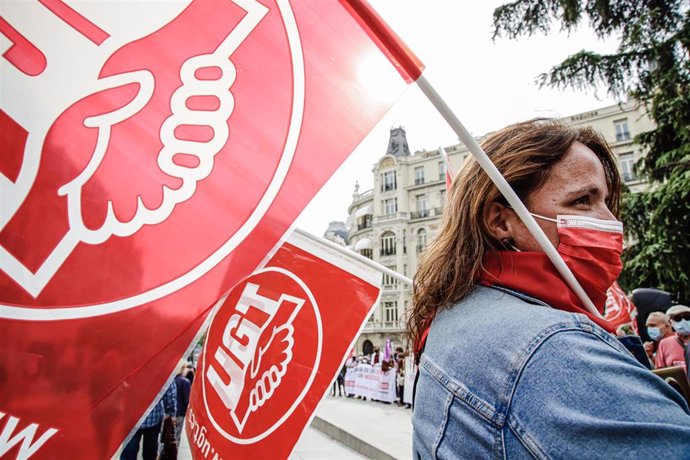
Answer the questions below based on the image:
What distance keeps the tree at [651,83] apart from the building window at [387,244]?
3539cm

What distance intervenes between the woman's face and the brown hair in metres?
0.03

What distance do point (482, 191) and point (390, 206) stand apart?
4640 cm

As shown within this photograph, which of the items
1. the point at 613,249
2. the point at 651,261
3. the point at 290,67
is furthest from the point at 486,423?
the point at 651,261

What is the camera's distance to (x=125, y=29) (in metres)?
1.21

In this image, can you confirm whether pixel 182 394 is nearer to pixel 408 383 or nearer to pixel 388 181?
pixel 408 383

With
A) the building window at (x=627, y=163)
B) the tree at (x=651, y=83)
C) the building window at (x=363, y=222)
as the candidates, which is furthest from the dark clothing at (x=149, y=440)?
the building window at (x=363, y=222)

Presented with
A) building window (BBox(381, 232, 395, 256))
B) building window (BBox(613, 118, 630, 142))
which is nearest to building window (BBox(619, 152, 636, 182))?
building window (BBox(613, 118, 630, 142))

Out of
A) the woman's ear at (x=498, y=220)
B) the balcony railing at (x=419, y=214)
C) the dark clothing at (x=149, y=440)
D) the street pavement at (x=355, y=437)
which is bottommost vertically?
the street pavement at (x=355, y=437)

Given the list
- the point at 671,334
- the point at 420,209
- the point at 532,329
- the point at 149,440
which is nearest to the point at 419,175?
the point at 420,209

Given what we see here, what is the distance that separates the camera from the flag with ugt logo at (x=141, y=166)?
1.02 m

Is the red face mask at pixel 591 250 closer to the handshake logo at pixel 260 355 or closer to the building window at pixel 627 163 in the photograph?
the handshake logo at pixel 260 355

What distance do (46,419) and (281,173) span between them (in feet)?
2.85

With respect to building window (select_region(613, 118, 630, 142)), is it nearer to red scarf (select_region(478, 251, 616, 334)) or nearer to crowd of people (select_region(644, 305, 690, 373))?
crowd of people (select_region(644, 305, 690, 373))

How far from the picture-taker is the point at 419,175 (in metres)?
45.8
